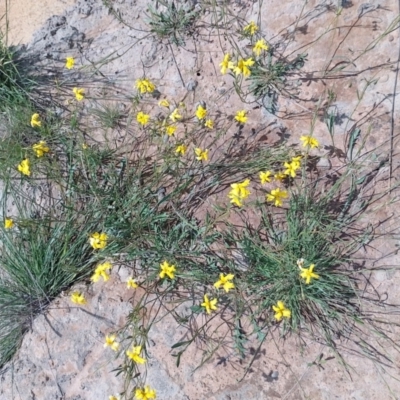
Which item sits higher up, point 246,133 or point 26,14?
point 26,14

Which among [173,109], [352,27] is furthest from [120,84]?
[352,27]

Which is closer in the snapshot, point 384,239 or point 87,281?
point 384,239

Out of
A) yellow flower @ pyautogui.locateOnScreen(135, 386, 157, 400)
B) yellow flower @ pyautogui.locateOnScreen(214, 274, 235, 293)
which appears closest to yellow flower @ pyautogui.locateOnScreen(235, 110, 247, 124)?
yellow flower @ pyautogui.locateOnScreen(214, 274, 235, 293)

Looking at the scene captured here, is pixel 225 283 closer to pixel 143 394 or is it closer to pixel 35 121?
pixel 143 394

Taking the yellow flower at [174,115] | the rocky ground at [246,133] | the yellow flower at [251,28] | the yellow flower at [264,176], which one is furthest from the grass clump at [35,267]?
the yellow flower at [251,28]

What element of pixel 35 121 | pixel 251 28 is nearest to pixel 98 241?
pixel 35 121

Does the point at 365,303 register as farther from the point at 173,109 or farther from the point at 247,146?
the point at 173,109
